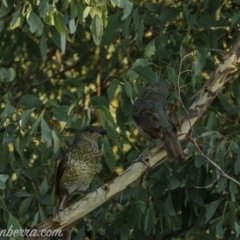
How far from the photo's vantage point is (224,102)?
7996 mm

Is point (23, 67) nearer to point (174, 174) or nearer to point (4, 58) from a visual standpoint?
point (4, 58)

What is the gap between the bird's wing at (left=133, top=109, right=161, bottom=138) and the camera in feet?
25.8

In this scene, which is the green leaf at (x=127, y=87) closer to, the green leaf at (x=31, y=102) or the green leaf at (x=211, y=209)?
the green leaf at (x=31, y=102)

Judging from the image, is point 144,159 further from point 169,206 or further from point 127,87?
point 169,206

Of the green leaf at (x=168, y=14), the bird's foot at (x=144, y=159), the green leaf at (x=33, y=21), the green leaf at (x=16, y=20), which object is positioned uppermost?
the green leaf at (x=33, y=21)

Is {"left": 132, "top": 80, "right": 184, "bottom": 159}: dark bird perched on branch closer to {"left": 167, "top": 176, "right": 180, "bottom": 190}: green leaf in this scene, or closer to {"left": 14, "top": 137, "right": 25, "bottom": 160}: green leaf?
{"left": 167, "top": 176, "right": 180, "bottom": 190}: green leaf

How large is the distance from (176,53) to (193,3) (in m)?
1.17

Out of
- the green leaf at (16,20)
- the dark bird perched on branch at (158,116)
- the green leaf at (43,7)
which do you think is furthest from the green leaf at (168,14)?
the green leaf at (43,7)

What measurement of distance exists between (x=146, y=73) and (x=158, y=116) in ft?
1.97

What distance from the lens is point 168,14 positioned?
8367 mm

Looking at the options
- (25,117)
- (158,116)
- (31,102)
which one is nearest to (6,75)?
(31,102)

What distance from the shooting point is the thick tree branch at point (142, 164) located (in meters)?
7.16

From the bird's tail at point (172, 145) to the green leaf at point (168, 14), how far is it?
1302 mm

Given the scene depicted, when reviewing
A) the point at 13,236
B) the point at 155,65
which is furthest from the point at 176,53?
the point at 13,236
